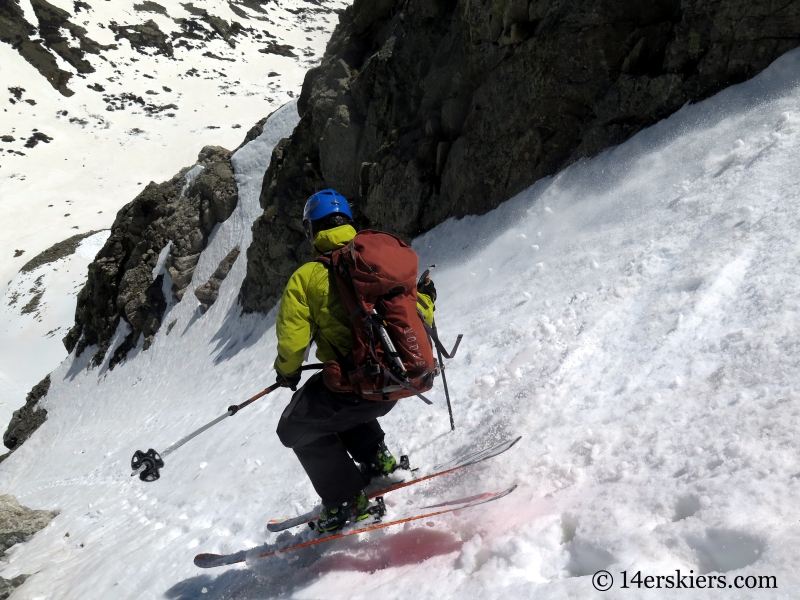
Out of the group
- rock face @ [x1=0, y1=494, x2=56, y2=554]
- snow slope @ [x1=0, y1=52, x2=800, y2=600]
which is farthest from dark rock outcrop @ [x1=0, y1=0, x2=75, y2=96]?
snow slope @ [x1=0, y1=52, x2=800, y2=600]

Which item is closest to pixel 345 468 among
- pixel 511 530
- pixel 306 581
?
pixel 306 581

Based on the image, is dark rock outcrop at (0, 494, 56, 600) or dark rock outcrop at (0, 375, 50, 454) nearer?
dark rock outcrop at (0, 494, 56, 600)

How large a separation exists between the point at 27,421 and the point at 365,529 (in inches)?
1195

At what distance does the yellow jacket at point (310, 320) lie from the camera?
393 cm

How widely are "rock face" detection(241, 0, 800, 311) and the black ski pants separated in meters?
7.55

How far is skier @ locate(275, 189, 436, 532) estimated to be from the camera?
3980mm

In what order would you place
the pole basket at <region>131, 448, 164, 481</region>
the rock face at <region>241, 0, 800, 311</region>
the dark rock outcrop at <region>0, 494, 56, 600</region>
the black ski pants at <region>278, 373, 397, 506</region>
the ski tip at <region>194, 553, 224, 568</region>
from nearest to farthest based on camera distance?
the black ski pants at <region>278, 373, 397, 506</region> < the pole basket at <region>131, 448, 164, 481</region> < the ski tip at <region>194, 553, 224, 568</region> < the rock face at <region>241, 0, 800, 311</region> < the dark rock outcrop at <region>0, 494, 56, 600</region>

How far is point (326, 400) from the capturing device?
4.10 metres

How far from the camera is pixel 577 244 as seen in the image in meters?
7.98

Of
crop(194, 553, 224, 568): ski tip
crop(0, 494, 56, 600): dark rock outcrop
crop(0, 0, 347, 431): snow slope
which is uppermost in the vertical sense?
crop(0, 0, 347, 431): snow slope

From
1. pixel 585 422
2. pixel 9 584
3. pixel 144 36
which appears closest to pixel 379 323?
pixel 585 422

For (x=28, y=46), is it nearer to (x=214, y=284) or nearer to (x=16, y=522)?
(x=214, y=284)

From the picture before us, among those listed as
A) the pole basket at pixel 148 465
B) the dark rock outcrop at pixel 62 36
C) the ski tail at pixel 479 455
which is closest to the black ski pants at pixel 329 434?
the ski tail at pixel 479 455

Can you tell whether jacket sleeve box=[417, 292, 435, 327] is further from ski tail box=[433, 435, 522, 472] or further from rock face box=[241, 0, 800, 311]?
rock face box=[241, 0, 800, 311]
